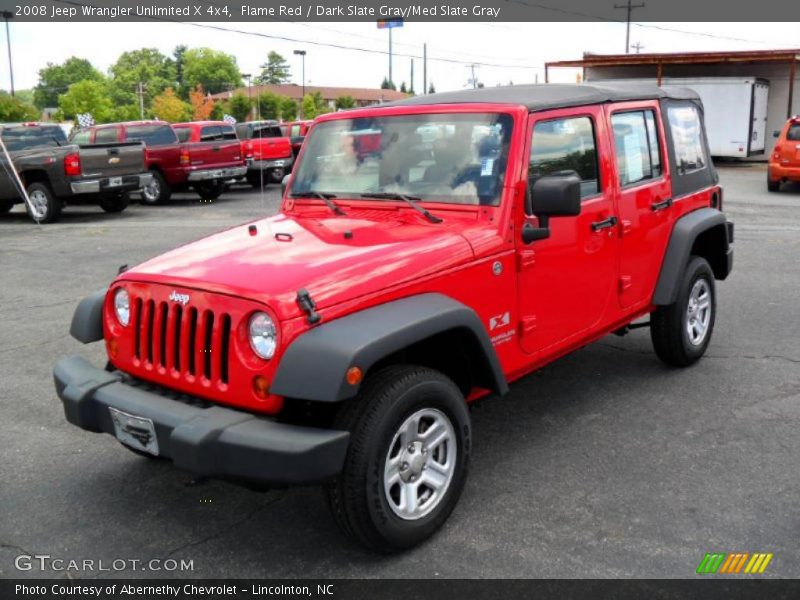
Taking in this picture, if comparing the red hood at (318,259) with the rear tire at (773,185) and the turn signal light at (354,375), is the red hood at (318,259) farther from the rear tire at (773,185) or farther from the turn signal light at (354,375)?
the rear tire at (773,185)

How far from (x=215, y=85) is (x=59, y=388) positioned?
135 metres

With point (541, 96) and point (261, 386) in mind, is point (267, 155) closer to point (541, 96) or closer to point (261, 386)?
point (541, 96)

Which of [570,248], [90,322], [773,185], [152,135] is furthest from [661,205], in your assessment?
[152,135]

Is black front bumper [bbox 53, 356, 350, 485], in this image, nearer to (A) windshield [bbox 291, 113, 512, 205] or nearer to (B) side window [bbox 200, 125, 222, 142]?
(A) windshield [bbox 291, 113, 512, 205]

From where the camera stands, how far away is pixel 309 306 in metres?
3.26

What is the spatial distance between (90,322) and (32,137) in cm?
1397

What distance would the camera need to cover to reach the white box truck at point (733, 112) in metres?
25.4

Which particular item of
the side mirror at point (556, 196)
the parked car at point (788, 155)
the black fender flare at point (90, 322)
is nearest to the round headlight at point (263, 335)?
the black fender flare at point (90, 322)

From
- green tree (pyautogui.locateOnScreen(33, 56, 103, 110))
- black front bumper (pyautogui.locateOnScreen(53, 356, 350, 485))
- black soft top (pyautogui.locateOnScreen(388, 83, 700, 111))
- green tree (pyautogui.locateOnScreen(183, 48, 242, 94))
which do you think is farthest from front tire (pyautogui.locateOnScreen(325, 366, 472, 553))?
green tree (pyautogui.locateOnScreen(33, 56, 103, 110))

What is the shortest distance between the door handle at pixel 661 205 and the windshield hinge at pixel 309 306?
286 cm

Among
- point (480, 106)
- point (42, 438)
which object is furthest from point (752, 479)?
point (42, 438)

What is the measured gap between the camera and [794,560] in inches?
135

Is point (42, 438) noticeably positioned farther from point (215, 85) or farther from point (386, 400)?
point (215, 85)

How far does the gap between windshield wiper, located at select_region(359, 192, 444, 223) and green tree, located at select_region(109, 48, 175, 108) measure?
118797 millimetres
